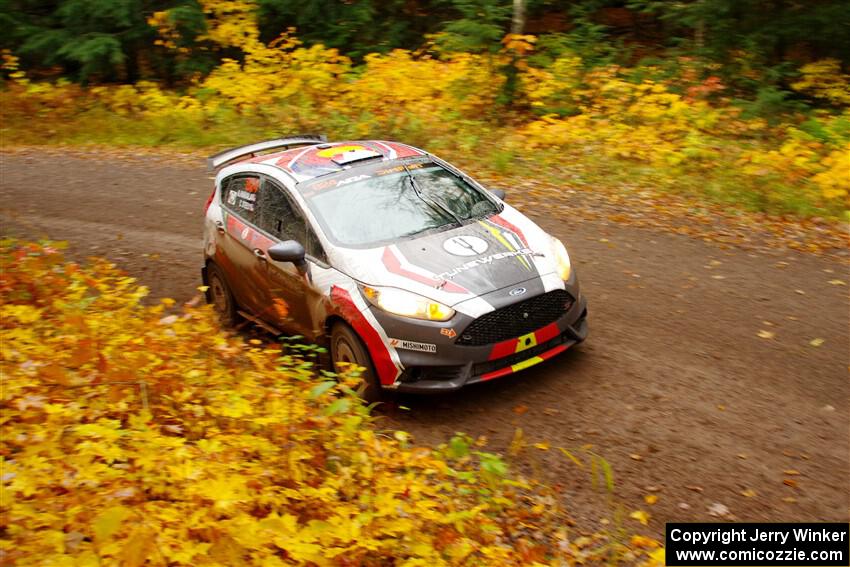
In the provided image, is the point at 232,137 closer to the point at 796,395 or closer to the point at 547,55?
the point at 547,55

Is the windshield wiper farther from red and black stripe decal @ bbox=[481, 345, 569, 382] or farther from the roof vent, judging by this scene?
red and black stripe decal @ bbox=[481, 345, 569, 382]

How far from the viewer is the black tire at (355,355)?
21.0 feet

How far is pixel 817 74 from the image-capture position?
13.7 m

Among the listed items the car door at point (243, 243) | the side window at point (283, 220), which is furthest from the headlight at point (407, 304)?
the car door at point (243, 243)

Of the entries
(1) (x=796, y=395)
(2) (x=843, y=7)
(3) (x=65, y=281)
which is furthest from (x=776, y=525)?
(2) (x=843, y=7)

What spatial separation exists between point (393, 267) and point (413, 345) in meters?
0.72

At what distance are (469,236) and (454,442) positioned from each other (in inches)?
88.0

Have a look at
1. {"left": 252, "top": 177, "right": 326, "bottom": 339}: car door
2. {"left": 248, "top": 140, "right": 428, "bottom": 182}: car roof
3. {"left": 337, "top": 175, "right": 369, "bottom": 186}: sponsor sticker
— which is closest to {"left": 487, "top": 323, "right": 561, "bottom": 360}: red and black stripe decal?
{"left": 252, "top": 177, "right": 326, "bottom": 339}: car door

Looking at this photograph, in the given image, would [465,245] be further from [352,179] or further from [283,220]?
[283,220]

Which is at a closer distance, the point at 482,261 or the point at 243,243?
the point at 482,261

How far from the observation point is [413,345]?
6188 mm

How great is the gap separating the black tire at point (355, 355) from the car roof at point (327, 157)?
5.45 feet

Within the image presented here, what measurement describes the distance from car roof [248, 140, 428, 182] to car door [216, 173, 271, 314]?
13.4 inches

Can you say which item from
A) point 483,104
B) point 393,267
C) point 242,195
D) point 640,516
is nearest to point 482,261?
point 393,267
